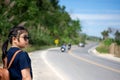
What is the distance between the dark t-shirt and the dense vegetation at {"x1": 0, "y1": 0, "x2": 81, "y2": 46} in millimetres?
705

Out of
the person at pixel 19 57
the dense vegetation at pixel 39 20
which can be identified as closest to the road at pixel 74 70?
the dense vegetation at pixel 39 20

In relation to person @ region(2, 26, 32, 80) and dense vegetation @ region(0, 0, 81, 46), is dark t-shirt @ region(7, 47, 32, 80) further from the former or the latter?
dense vegetation @ region(0, 0, 81, 46)

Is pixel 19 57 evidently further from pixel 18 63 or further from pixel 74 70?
pixel 74 70

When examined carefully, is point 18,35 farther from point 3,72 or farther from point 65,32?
point 65,32

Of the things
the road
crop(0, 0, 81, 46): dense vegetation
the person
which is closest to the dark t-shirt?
the person

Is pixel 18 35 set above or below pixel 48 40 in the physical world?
above

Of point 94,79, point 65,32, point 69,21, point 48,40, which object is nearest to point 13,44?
point 94,79

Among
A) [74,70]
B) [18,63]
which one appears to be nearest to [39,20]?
[74,70]

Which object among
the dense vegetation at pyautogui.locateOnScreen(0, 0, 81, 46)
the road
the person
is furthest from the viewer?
the dense vegetation at pyautogui.locateOnScreen(0, 0, 81, 46)

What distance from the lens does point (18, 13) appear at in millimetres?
73312

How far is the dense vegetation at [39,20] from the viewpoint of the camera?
156 feet

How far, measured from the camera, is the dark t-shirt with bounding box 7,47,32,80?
4.36 metres

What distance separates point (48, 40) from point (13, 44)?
95979 mm

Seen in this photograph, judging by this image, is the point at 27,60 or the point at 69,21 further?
the point at 69,21
